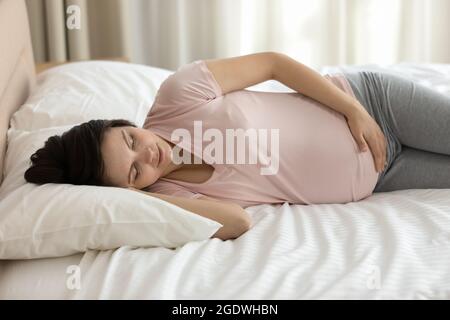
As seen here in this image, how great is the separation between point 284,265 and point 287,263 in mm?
11

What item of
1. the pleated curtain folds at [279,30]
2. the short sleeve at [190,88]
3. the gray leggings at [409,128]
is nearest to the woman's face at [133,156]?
the short sleeve at [190,88]

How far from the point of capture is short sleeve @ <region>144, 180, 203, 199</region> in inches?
56.2

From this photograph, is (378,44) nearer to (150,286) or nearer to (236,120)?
(236,120)

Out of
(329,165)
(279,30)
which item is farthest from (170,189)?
(279,30)

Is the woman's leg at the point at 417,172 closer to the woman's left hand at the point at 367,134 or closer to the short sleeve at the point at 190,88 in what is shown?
the woman's left hand at the point at 367,134

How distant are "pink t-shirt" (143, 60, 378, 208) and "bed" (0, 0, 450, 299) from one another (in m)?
0.06

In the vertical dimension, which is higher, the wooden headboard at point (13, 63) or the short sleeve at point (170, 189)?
the wooden headboard at point (13, 63)

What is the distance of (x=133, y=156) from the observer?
53.9 inches

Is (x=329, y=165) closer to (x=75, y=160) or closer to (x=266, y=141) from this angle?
(x=266, y=141)

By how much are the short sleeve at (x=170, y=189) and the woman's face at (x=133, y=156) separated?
3 centimetres

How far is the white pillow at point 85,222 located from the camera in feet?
3.89

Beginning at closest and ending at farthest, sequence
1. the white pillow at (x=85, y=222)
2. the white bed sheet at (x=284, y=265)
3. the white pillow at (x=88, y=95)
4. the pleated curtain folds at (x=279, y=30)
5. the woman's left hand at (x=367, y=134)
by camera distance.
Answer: the white bed sheet at (x=284, y=265) → the white pillow at (x=85, y=222) → the woman's left hand at (x=367, y=134) → the white pillow at (x=88, y=95) → the pleated curtain folds at (x=279, y=30)

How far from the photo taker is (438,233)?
127cm
